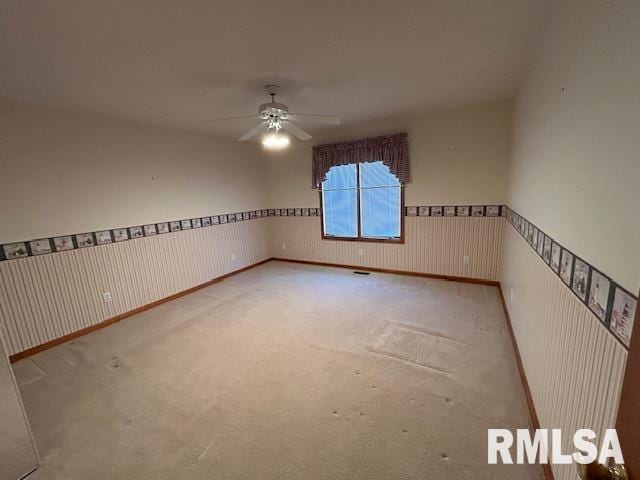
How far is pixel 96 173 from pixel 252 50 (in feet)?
7.75

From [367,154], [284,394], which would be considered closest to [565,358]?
[284,394]

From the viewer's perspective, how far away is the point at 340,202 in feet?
15.2

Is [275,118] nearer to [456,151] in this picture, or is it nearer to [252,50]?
[252,50]

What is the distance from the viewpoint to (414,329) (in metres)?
2.58

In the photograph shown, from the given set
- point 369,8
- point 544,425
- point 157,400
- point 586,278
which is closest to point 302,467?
point 157,400

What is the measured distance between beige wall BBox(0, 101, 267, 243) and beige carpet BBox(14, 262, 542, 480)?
129cm

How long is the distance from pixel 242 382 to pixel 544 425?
6.08ft

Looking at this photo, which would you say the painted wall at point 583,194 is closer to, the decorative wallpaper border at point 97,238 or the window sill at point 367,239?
the window sill at point 367,239

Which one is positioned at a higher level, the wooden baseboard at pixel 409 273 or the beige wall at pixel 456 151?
the beige wall at pixel 456 151

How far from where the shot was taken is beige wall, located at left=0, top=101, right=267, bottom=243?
95.3 inches

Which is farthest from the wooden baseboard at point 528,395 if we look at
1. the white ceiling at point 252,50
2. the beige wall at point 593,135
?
the white ceiling at point 252,50

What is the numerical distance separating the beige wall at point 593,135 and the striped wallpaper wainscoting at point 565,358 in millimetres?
226

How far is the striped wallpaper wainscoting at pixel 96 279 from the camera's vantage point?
96.8 inches

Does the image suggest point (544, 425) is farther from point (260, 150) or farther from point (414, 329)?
point (260, 150)
